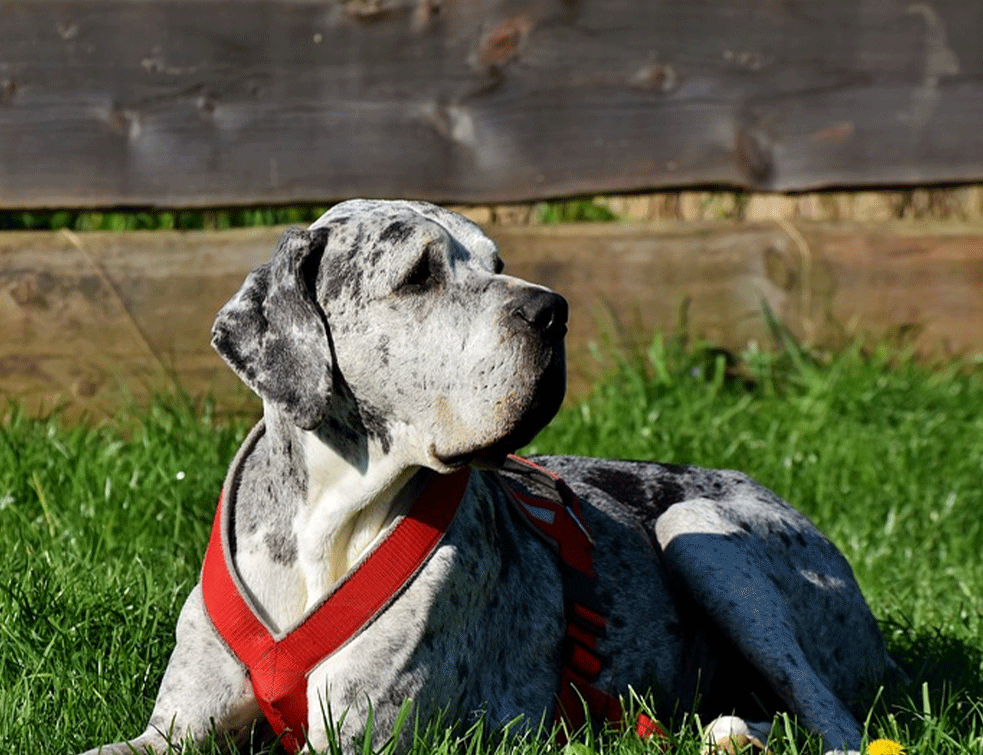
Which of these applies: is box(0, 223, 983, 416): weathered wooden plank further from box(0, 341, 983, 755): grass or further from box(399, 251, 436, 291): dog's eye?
box(399, 251, 436, 291): dog's eye

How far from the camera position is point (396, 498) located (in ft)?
11.3

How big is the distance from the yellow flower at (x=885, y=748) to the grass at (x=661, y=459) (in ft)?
0.26

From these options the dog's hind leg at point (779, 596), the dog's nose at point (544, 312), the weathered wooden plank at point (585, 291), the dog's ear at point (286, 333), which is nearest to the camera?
the dog's nose at point (544, 312)

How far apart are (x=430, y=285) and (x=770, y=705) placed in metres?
1.58

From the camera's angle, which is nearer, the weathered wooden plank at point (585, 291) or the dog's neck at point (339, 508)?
the dog's neck at point (339, 508)

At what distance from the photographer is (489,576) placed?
3.53 meters

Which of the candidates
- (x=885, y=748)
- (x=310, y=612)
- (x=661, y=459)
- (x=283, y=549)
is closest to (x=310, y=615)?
(x=310, y=612)

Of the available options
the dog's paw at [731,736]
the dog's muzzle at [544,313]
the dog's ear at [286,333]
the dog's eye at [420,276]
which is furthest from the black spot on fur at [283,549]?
the dog's paw at [731,736]

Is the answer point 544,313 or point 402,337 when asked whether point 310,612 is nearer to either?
point 402,337

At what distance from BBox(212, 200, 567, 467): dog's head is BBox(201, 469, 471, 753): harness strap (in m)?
0.22

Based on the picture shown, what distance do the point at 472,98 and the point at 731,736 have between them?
362 cm

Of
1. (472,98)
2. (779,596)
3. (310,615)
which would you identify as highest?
(472,98)

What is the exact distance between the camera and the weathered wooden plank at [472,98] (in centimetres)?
612

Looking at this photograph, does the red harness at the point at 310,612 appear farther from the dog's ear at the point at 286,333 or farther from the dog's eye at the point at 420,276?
the dog's eye at the point at 420,276
